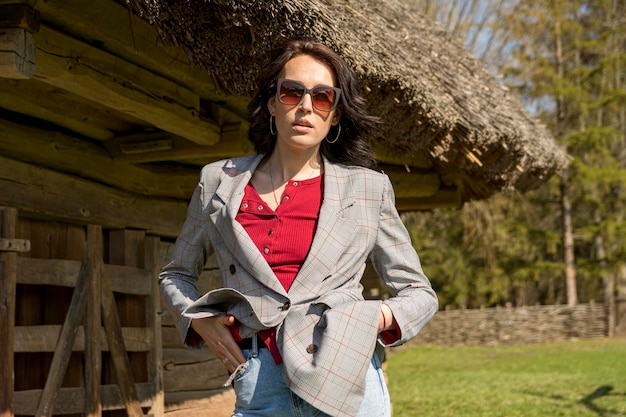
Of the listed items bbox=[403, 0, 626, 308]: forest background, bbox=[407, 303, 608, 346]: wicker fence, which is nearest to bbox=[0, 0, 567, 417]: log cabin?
bbox=[407, 303, 608, 346]: wicker fence

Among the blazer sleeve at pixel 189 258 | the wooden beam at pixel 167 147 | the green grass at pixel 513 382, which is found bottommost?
the green grass at pixel 513 382

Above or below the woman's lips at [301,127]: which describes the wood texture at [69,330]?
→ below

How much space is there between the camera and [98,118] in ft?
17.0

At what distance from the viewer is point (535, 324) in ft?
77.9

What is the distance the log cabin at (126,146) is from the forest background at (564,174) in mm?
18992

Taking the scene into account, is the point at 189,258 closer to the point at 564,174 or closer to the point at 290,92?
the point at 290,92

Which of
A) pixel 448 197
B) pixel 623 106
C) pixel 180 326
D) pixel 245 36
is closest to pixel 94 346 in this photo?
pixel 245 36

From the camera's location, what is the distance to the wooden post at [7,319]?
421cm

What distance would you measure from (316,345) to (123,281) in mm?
3699

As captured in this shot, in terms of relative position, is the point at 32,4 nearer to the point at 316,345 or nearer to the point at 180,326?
the point at 180,326

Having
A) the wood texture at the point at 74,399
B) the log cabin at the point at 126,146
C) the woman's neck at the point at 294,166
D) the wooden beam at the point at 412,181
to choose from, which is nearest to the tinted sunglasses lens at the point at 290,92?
the woman's neck at the point at 294,166

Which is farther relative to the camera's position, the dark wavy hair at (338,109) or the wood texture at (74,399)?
the wood texture at (74,399)

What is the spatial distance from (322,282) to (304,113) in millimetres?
412

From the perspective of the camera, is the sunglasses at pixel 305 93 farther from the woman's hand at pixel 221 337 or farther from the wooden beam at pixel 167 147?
the wooden beam at pixel 167 147
